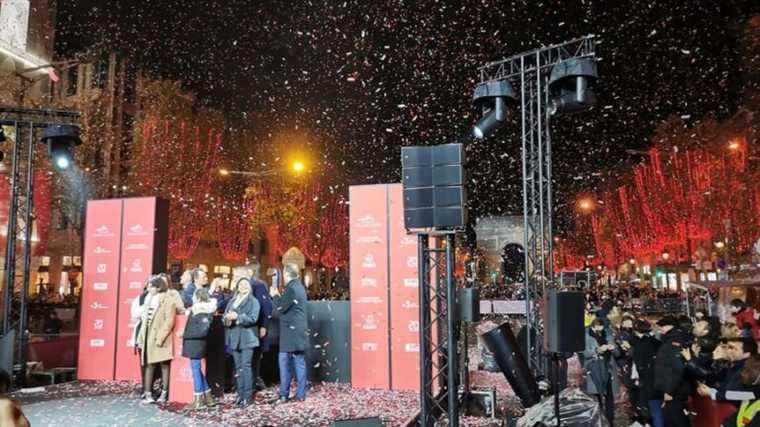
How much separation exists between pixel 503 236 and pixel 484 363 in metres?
41.5

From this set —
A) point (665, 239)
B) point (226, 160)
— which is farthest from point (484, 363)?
point (665, 239)

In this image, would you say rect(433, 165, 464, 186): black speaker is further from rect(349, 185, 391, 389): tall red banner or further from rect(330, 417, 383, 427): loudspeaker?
rect(349, 185, 391, 389): tall red banner

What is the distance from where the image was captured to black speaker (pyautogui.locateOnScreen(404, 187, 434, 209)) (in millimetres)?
6609

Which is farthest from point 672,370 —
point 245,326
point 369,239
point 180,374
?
point 180,374

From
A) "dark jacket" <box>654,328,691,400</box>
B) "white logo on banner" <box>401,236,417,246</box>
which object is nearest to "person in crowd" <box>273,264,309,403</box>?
"white logo on banner" <box>401,236,417,246</box>

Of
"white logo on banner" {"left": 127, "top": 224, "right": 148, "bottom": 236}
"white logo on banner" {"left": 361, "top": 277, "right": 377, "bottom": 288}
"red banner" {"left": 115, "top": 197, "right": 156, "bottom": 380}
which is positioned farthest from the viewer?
"white logo on banner" {"left": 127, "top": 224, "right": 148, "bottom": 236}

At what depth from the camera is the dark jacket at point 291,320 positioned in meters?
8.94

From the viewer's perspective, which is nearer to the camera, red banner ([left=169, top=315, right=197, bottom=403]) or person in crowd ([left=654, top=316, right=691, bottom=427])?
person in crowd ([left=654, top=316, right=691, bottom=427])

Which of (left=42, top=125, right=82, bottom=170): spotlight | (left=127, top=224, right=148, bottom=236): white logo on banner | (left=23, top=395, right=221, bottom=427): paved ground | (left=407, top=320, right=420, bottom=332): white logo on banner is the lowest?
(left=23, top=395, right=221, bottom=427): paved ground

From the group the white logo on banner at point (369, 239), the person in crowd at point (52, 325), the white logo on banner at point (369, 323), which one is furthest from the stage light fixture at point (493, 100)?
the person in crowd at point (52, 325)

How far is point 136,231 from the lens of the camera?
11312 millimetres

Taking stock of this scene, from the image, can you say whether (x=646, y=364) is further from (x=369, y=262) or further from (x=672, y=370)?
(x=369, y=262)

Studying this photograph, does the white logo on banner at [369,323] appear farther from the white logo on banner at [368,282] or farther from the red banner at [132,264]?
the red banner at [132,264]

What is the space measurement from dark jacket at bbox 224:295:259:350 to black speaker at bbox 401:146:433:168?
345cm
